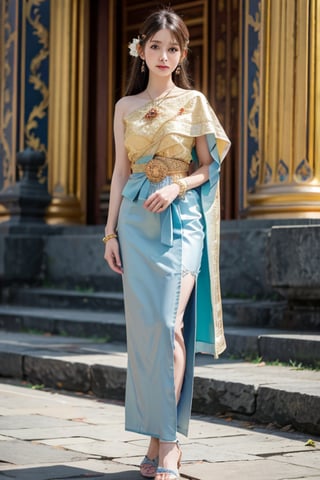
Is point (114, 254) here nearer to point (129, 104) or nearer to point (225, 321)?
point (129, 104)

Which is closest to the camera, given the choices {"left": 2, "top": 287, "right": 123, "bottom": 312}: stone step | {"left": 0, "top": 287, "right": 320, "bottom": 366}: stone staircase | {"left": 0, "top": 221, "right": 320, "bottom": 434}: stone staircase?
{"left": 0, "top": 221, "right": 320, "bottom": 434}: stone staircase

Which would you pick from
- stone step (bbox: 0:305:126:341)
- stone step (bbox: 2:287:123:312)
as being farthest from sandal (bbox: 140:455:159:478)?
stone step (bbox: 2:287:123:312)

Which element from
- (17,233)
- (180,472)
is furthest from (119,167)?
(17,233)

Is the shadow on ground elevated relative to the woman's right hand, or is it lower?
lower

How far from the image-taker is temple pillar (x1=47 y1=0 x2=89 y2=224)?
35.0 feet

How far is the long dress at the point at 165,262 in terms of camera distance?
419 cm

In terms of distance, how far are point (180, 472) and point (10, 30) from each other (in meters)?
7.33

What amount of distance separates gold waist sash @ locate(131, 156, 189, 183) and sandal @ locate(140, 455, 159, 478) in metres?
1.08

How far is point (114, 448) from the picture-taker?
486 cm

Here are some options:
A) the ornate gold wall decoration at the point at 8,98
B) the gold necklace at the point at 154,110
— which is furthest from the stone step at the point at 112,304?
the gold necklace at the point at 154,110

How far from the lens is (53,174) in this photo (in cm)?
1070

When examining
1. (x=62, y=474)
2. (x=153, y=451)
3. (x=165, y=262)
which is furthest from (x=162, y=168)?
(x=62, y=474)

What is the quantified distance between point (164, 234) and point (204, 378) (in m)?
1.83

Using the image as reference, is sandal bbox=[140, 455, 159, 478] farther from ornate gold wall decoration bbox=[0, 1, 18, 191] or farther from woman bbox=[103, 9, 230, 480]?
ornate gold wall decoration bbox=[0, 1, 18, 191]
